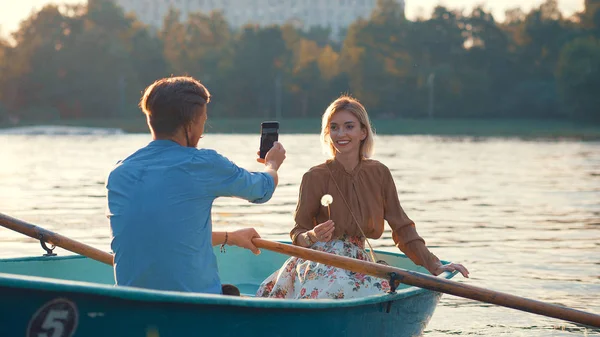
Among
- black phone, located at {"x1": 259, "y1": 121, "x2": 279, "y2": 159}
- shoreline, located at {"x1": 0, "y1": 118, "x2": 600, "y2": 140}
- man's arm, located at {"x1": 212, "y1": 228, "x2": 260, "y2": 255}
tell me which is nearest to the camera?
black phone, located at {"x1": 259, "y1": 121, "x2": 279, "y2": 159}

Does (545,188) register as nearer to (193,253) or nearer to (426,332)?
(426,332)

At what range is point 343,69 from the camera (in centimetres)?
7781

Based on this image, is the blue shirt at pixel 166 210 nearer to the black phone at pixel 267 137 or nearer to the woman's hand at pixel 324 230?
the black phone at pixel 267 137

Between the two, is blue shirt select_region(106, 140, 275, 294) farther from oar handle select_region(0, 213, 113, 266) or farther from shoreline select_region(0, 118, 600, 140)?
shoreline select_region(0, 118, 600, 140)

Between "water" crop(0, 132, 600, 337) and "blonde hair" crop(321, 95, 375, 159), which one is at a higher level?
"blonde hair" crop(321, 95, 375, 159)

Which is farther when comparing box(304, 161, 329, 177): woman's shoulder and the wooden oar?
box(304, 161, 329, 177): woman's shoulder

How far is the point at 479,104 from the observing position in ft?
236

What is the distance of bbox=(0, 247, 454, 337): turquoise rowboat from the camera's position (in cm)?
406

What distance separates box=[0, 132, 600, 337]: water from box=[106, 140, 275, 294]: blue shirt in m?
2.85

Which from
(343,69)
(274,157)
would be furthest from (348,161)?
(343,69)

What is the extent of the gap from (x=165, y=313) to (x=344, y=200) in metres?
1.94

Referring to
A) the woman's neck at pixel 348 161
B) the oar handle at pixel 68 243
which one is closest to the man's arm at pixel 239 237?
the oar handle at pixel 68 243

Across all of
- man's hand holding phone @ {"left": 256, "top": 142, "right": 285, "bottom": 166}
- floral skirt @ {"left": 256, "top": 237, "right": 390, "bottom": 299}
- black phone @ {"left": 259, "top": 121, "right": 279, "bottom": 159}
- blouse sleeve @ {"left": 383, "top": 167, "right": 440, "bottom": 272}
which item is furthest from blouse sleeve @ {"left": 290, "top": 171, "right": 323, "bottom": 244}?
man's hand holding phone @ {"left": 256, "top": 142, "right": 285, "bottom": 166}

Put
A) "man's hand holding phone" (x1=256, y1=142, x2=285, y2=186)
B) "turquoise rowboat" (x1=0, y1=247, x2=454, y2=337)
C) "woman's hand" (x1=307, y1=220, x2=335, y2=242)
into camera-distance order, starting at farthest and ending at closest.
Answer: "woman's hand" (x1=307, y1=220, x2=335, y2=242)
"man's hand holding phone" (x1=256, y1=142, x2=285, y2=186)
"turquoise rowboat" (x1=0, y1=247, x2=454, y2=337)
